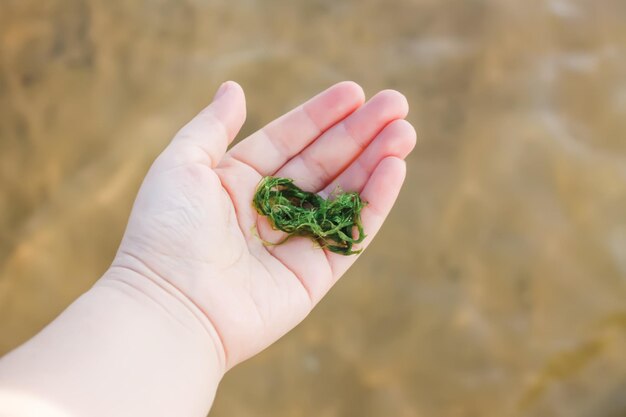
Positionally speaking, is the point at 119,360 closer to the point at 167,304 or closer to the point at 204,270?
the point at 167,304

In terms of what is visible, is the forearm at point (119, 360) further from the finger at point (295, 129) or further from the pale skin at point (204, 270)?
the finger at point (295, 129)

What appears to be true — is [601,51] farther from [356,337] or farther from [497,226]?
[356,337]

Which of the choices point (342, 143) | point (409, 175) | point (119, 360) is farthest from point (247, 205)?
point (409, 175)

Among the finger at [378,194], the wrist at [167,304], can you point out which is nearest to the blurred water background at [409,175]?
the finger at [378,194]

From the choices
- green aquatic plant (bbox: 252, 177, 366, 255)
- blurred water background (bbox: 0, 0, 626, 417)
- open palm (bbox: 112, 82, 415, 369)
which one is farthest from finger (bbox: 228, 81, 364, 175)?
blurred water background (bbox: 0, 0, 626, 417)

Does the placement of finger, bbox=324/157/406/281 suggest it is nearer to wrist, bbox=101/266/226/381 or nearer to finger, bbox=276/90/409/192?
finger, bbox=276/90/409/192

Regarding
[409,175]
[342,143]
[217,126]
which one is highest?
[217,126]
